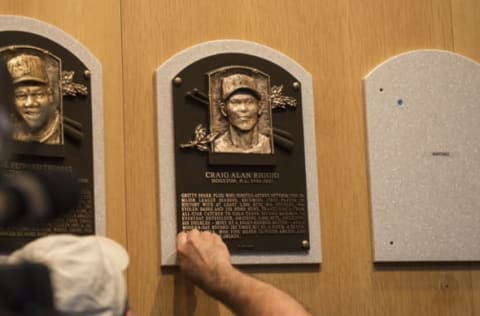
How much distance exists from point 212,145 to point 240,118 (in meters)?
0.10

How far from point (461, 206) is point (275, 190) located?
56cm

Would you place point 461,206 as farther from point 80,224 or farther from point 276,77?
point 80,224

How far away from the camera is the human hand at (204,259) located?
1.79 m

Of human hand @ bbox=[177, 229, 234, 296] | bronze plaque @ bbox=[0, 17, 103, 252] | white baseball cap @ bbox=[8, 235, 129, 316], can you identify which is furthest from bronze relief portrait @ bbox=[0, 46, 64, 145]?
white baseball cap @ bbox=[8, 235, 129, 316]

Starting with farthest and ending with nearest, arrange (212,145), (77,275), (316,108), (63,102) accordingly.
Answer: (316,108) < (212,145) < (63,102) < (77,275)

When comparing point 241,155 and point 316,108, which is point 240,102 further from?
point 316,108

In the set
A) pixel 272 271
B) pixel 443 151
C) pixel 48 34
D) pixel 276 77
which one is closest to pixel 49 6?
pixel 48 34

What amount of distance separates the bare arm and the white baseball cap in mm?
710

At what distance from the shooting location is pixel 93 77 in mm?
1876

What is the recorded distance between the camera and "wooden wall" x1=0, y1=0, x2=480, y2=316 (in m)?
1.90

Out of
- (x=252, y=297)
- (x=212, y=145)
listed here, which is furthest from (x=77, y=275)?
(x=212, y=145)

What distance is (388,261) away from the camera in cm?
214

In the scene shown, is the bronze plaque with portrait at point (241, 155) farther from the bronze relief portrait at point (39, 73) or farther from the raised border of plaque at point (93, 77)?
the bronze relief portrait at point (39, 73)

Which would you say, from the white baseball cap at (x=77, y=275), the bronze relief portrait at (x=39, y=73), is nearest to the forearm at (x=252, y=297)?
the bronze relief portrait at (x=39, y=73)
